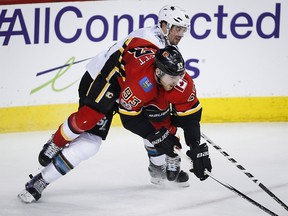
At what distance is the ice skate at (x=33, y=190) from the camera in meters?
4.55

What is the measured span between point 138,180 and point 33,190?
0.84 m

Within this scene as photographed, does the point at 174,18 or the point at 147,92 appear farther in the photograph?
the point at 174,18

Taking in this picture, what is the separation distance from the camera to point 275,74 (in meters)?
6.60

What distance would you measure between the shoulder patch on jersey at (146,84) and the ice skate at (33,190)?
876mm

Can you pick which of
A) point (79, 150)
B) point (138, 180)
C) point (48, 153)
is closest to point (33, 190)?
point (48, 153)

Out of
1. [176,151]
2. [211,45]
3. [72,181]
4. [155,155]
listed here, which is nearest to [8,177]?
[72,181]

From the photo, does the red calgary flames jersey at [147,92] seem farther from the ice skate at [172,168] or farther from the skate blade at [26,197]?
the skate blade at [26,197]

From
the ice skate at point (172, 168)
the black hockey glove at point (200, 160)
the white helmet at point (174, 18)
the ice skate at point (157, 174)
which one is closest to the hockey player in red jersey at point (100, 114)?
the white helmet at point (174, 18)

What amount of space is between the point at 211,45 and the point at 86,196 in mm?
2206

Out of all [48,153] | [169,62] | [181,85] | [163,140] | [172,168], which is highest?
[169,62]

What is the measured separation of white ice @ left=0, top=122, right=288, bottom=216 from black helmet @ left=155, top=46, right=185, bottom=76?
2.74ft

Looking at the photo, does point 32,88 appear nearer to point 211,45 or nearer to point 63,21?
point 63,21

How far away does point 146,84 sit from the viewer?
13.8ft

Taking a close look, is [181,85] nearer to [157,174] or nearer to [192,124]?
[192,124]
